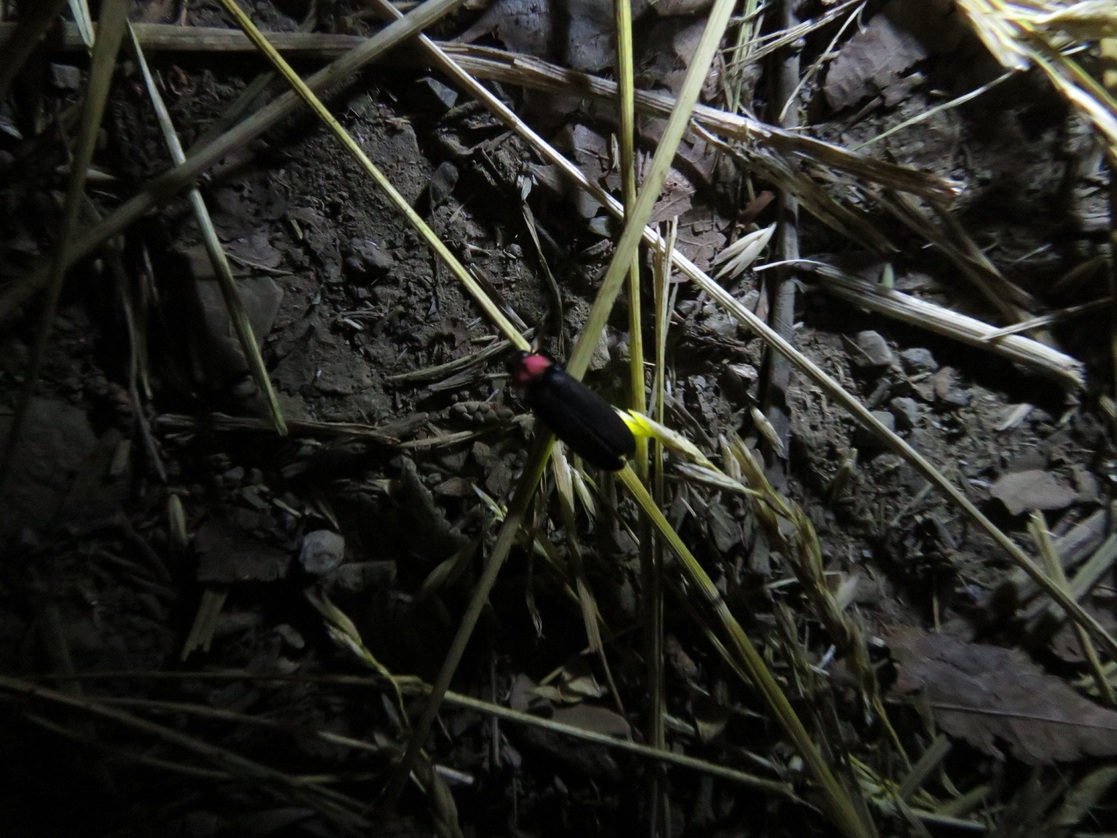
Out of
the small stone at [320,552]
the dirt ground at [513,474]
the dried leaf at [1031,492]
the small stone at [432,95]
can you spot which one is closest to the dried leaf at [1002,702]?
the dirt ground at [513,474]

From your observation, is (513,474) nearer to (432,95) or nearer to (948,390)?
(432,95)

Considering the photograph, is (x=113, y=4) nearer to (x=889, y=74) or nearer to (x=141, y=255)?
(x=141, y=255)

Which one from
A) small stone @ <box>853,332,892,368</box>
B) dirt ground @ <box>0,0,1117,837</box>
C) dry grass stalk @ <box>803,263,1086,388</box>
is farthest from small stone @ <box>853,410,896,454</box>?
dry grass stalk @ <box>803,263,1086,388</box>

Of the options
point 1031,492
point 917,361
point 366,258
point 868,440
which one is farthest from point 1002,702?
point 366,258

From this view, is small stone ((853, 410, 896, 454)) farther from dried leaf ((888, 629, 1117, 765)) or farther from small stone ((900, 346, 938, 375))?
dried leaf ((888, 629, 1117, 765))

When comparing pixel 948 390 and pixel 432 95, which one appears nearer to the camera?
pixel 432 95

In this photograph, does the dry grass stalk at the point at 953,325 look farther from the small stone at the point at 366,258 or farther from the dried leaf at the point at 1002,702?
the small stone at the point at 366,258

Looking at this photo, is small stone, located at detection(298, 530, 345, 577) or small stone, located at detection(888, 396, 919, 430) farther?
small stone, located at detection(888, 396, 919, 430)

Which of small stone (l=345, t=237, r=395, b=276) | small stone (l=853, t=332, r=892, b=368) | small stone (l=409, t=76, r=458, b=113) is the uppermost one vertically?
small stone (l=409, t=76, r=458, b=113)

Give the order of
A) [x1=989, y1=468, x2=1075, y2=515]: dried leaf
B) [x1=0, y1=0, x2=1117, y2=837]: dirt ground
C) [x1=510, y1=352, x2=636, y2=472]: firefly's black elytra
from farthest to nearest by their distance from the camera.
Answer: [x1=989, y1=468, x2=1075, y2=515]: dried leaf
[x1=0, y1=0, x2=1117, y2=837]: dirt ground
[x1=510, y1=352, x2=636, y2=472]: firefly's black elytra
